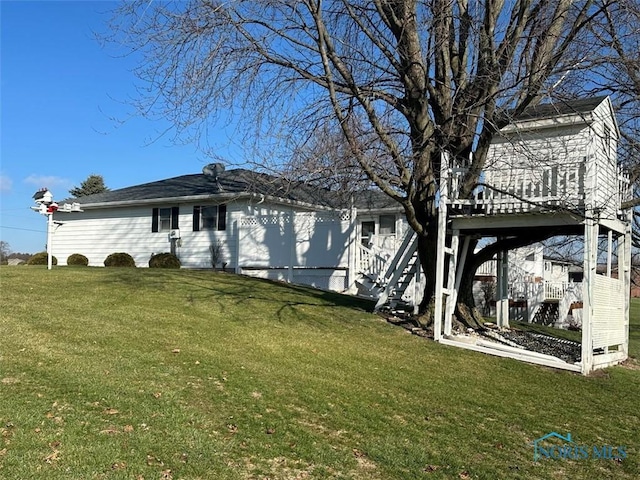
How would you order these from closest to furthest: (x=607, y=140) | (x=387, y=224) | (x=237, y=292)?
(x=607, y=140) < (x=237, y=292) < (x=387, y=224)

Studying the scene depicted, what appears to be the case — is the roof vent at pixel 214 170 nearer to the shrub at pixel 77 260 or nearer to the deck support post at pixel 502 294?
the shrub at pixel 77 260

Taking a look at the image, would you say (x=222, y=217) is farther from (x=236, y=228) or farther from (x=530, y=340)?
(x=530, y=340)

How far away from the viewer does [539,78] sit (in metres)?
10.1

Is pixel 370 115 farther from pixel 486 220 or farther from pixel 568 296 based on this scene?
pixel 568 296

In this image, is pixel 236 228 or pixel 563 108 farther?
pixel 236 228

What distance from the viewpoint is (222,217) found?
20.8 meters

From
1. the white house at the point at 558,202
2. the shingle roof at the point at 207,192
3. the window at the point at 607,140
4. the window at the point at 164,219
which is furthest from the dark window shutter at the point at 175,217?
the window at the point at 607,140

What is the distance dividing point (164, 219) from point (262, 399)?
56.4ft

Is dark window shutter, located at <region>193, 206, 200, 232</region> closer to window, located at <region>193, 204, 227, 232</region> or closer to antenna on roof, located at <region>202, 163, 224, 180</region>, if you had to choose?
window, located at <region>193, 204, 227, 232</region>

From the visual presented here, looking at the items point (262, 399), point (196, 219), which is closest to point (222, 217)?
point (196, 219)

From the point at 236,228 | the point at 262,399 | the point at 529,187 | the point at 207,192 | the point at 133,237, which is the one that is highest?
the point at 207,192

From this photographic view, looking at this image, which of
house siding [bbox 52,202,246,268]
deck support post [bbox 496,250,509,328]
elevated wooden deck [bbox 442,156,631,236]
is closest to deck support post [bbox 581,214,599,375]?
elevated wooden deck [bbox 442,156,631,236]

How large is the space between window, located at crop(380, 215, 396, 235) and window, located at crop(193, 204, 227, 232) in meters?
6.71

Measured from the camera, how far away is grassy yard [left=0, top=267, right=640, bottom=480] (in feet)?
15.6
